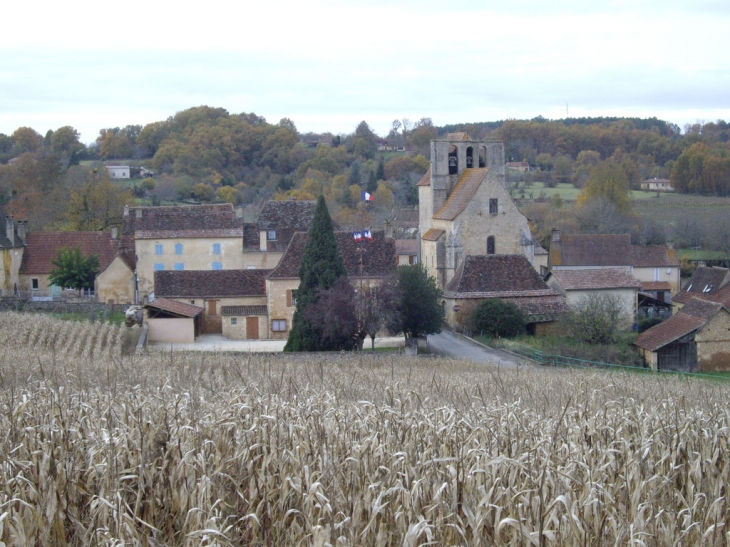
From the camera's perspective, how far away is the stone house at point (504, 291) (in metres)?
38.1

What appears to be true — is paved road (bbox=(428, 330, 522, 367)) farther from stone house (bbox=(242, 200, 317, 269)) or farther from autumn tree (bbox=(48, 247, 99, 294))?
autumn tree (bbox=(48, 247, 99, 294))

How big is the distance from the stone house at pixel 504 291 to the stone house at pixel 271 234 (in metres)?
9.95

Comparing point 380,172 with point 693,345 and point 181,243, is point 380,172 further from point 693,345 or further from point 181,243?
point 693,345

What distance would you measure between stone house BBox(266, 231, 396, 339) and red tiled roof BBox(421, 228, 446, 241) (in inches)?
226

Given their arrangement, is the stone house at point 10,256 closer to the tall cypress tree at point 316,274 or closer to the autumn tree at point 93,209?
the autumn tree at point 93,209

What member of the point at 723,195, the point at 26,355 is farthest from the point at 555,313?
the point at 723,195

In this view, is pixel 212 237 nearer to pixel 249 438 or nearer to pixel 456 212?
pixel 456 212

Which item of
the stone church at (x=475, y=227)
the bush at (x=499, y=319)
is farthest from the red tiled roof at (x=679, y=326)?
the stone church at (x=475, y=227)

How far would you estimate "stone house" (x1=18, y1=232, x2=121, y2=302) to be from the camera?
4397 centimetres

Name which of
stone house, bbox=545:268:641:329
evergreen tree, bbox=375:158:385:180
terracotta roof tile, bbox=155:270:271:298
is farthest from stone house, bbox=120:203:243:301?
evergreen tree, bbox=375:158:385:180

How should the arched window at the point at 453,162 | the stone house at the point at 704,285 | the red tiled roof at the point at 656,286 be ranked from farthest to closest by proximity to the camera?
the red tiled roof at the point at 656,286 < the arched window at the point at 453,162 < the stone house at the point at 704,285

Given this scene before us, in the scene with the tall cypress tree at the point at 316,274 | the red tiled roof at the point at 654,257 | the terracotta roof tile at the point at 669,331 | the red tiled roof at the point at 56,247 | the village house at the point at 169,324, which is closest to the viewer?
the tall cypress tree at the point at 316,274

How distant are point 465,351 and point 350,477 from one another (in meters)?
27.0

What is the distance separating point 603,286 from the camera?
40469mm
